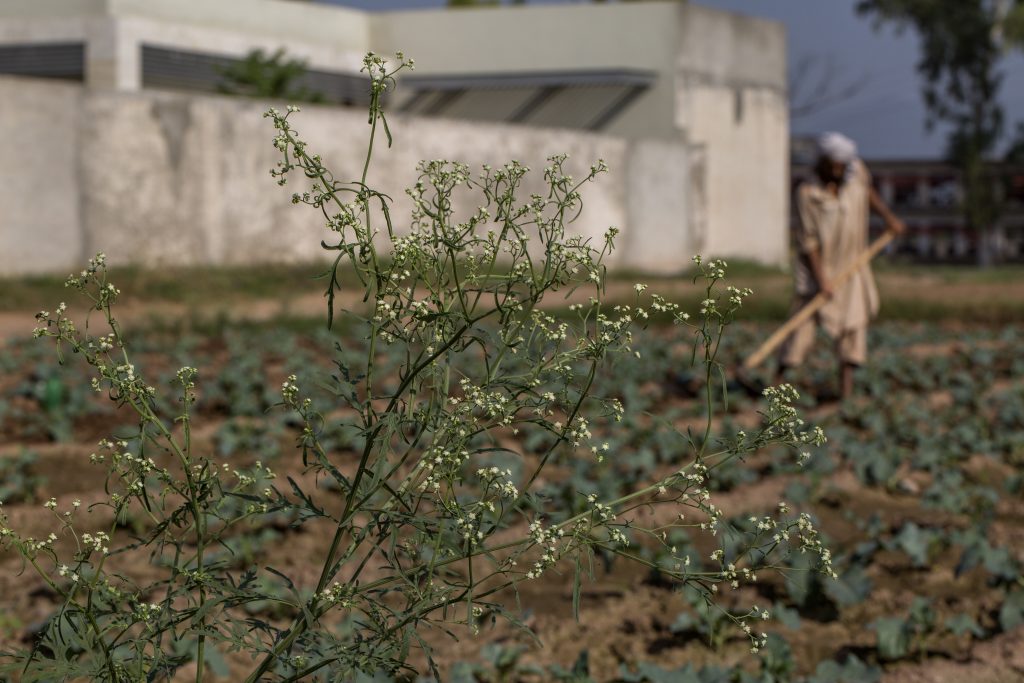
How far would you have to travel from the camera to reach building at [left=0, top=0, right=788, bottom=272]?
15.4 meters

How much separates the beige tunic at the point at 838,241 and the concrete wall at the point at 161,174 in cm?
812

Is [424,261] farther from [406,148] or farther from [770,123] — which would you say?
[770,123]

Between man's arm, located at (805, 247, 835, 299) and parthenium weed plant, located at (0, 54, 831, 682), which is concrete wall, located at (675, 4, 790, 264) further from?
parthenium weed plant, located at (0, 54, 831, 682)

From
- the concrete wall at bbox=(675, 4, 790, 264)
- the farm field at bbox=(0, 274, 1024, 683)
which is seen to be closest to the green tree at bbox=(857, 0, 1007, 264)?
the concrete wall at bbox=(675, 4, 790, 264)

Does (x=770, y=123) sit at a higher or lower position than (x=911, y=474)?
higher

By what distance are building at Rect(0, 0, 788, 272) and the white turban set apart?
977 centimetres

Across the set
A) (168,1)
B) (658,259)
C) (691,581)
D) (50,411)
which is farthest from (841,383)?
(168,1)

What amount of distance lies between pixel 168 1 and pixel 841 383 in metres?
16.1

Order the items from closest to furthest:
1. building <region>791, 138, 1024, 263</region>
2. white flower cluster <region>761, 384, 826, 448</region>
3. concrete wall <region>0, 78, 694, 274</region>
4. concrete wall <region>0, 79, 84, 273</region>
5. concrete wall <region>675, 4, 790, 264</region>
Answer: white flower cluster <region>761, 384, 826, 448</region> < concrete wall <region>0, 79, 84, 273</region> < concrete wall <region>0, 78, 694, 274</region> < concrete wall <region>675, 4, 790, 264</region> < building <region>791, 138, 1024, 263</region>

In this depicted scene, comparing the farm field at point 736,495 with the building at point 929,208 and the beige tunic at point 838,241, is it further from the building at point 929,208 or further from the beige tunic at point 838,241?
the building at point 929,208

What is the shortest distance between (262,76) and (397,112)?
3.56m

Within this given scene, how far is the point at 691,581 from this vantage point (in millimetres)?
1942

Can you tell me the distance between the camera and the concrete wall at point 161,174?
15039 mm

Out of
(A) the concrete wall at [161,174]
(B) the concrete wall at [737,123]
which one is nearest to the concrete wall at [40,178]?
(A) the concrete wall at [161,174]
